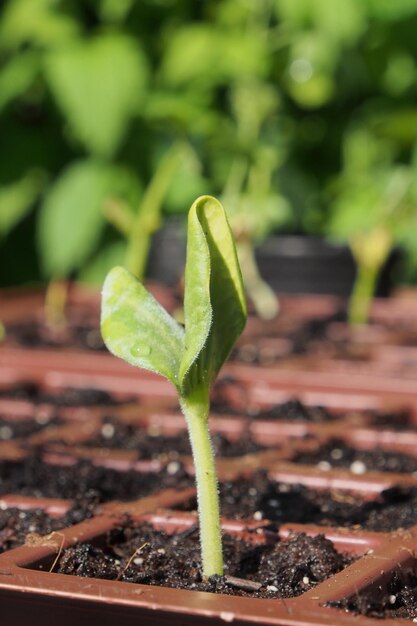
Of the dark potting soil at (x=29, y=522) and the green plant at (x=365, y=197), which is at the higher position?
the dark potting soil at (x=29, y=522)

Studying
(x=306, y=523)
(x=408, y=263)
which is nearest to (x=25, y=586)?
(x=306, y=523)

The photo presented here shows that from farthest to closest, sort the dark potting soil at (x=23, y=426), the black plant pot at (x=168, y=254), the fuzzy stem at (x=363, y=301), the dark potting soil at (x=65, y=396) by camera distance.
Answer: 1. the black plant pot at (x=168, y=254)
2. the fuzzy stem at (x=363, y=301)
3. the dark potting soil at (x=65, y=396)
4. the dark potting soil at (x=23, y=426)

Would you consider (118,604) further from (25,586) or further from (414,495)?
(414,495)

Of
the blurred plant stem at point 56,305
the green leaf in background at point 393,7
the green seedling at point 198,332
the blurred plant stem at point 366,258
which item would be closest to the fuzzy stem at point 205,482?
the green seedling at point 198,332

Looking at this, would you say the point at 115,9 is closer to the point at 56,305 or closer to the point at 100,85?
the point at 100,85

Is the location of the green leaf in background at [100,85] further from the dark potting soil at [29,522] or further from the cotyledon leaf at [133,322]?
the cotyledon leaf at [133,322]

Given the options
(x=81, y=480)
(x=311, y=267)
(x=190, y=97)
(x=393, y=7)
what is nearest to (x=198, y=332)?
(x=81, y=480)
